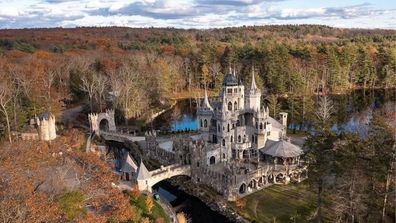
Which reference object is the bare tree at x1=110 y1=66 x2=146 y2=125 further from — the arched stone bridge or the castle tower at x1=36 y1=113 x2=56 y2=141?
the arched stone bridge

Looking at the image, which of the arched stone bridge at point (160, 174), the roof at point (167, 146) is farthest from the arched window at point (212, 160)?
the roof at point (167, 146)

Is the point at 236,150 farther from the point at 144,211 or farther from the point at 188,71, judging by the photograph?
the point at 188,71

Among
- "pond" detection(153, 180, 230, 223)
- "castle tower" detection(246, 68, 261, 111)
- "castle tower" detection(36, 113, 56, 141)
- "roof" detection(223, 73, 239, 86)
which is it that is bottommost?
"pond" detection(153, 180, 230, 223)

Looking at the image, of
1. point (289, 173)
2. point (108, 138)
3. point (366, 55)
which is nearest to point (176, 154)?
point (289, 173)

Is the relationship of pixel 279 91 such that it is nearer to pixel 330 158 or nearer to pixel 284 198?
pixel 284 198

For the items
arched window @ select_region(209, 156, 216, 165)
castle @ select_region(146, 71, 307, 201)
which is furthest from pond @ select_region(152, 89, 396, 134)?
arched window @ select_region(209, 156, 216, 165)

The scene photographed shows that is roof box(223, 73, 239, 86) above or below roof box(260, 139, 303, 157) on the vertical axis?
above

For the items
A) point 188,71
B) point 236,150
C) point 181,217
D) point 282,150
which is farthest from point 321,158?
point 188,71
